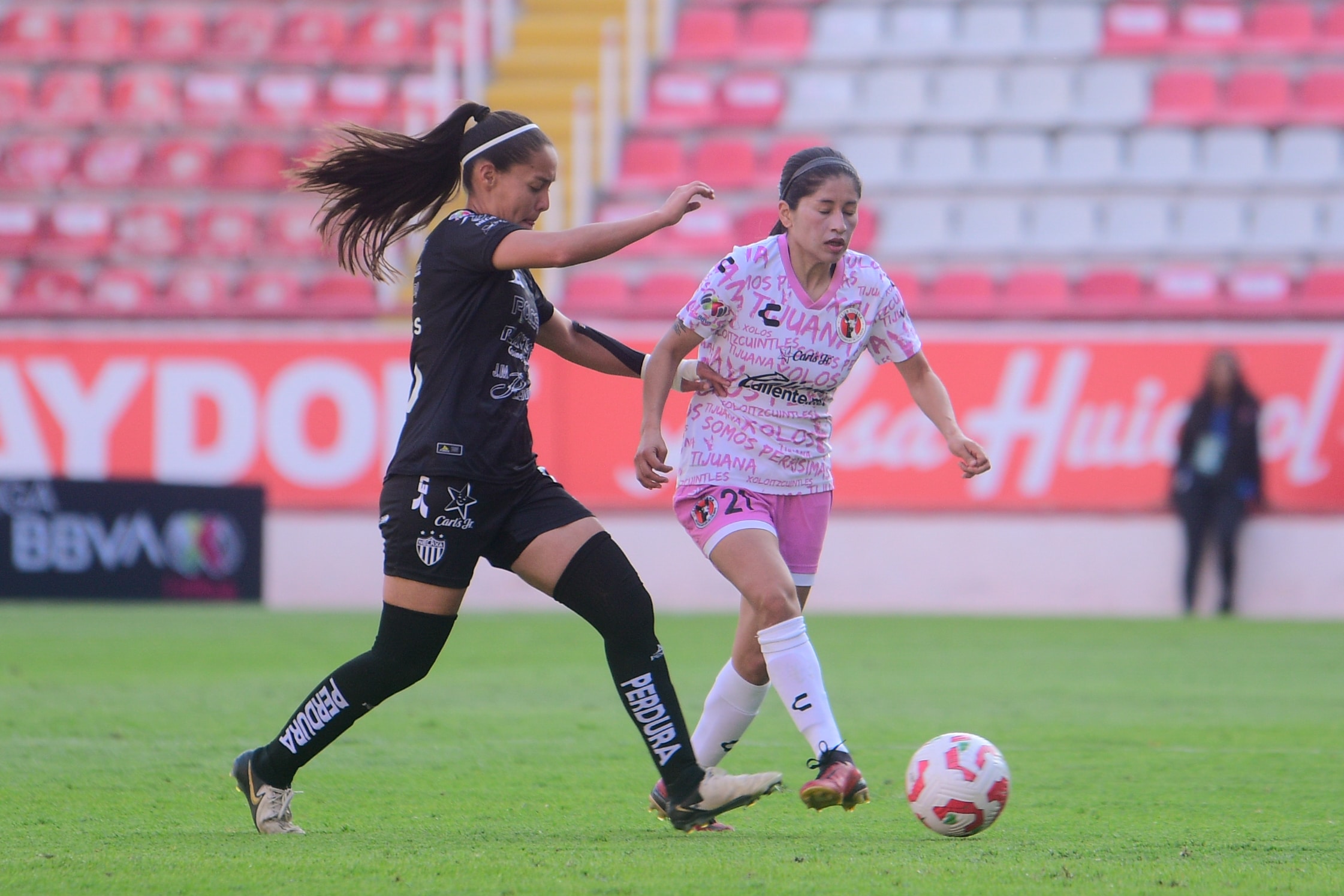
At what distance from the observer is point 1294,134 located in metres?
18.2

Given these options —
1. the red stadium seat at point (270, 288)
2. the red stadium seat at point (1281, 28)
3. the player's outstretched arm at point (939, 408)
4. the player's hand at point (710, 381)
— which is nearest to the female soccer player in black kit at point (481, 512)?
the player's hand at point (710, 381)

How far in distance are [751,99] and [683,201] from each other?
51.0 ft

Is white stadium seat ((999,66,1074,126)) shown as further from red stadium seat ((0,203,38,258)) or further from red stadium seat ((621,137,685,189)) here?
red stadium seat ((0,203,38,258))

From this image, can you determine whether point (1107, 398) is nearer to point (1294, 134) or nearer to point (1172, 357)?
point (1172, 357)

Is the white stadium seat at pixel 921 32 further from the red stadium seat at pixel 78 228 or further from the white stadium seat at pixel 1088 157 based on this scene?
the red stadium seat at pixel 78 228

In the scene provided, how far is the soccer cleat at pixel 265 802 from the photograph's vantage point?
4828 mm

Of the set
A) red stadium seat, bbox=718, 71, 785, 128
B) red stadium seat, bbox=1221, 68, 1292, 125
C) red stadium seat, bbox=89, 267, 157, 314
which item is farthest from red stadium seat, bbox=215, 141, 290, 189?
red stadium seat, bbox=1221, 68, 1292, 125

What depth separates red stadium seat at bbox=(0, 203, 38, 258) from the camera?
1894cm

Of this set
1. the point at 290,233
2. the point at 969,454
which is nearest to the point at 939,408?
the point at 969,454

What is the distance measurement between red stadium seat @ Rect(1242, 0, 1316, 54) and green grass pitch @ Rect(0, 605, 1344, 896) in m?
9.76

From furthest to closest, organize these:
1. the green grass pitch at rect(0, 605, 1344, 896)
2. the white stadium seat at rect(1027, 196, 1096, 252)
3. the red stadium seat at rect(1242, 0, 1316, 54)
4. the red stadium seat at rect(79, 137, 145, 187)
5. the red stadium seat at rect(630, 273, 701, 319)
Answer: the red stadium seat at rect(79, 137, 145, 187)
the red stadium seat at rect(1242, 0, 1316, 54)
the white stadium seat at rect(1027, 196, 1096, 252)
the red stadium seat at rect(630, 273, 701, 319)
the green grass pitch at rect(0, 605, 1344, 896)

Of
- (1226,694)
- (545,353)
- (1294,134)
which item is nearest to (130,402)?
(545,353)

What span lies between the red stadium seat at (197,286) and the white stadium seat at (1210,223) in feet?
32.3

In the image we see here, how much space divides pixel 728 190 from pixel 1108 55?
15.4 ft
